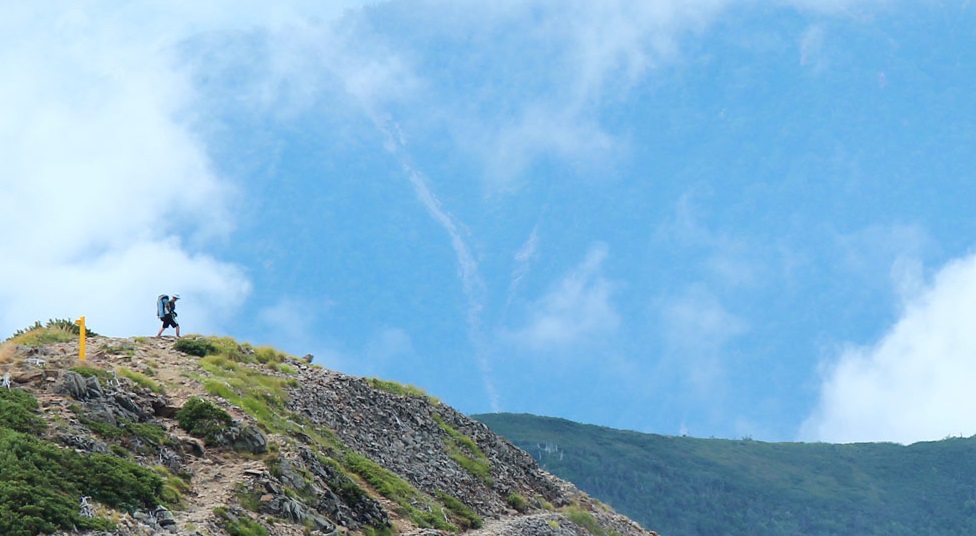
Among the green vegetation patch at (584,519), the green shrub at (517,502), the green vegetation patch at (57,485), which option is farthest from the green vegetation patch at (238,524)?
the green vegetation patch at (584,519)

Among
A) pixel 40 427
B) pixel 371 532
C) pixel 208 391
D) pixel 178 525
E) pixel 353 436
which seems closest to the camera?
pixel 178 525

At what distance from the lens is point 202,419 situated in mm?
36500

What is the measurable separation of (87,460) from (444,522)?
15.2m

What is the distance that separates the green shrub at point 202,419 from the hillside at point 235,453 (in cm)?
6

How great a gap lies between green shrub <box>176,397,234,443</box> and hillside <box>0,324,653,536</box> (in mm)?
57

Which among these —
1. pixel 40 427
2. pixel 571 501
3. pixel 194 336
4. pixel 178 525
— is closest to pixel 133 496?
pixel 178 525

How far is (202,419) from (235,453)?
5.74ft

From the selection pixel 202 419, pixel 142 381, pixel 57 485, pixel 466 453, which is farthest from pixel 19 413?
pixel 466 453

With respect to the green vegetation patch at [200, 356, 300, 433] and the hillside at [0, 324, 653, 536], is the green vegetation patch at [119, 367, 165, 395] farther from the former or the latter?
the green vegetation patch at [200, 356, 300, 433]

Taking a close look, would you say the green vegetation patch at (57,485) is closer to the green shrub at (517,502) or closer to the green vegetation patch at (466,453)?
the green vegetation patch at (466,453)

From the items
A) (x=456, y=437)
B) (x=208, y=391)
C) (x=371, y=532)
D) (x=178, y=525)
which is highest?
(x=456, y=437)

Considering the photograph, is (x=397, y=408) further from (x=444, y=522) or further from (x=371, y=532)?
(x=371, y=532)

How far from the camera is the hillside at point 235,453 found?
29031 millimetres

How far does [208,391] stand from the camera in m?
40.4
